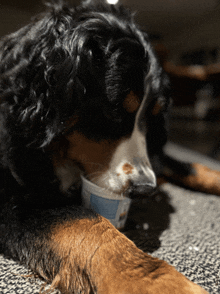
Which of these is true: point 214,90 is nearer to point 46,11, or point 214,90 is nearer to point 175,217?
point 175,217

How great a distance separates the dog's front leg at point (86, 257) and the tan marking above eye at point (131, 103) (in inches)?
16.4

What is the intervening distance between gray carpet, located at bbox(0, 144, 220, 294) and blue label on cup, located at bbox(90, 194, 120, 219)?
0.54 feet

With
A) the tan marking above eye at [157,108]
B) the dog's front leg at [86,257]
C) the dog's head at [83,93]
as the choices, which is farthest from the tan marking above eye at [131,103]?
the dog's front leg at [86,257]

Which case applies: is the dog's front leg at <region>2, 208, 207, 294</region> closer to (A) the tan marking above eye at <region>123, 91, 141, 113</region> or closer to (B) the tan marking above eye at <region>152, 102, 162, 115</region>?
(A) the tan marking above eye at <region>123, 91, 141, 113</region>

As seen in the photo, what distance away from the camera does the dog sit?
71 cm

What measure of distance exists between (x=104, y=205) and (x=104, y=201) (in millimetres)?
15

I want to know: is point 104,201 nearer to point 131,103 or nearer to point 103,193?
point 103,193

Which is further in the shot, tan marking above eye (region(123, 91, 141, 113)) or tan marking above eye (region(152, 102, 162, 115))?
tan marking above eye (region(152, 102, 162, 115))

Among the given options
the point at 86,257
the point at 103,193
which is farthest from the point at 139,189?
the point at 86,257

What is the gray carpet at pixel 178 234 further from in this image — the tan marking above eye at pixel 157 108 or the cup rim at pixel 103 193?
Result: the tan marking above eye at pixel 157 108

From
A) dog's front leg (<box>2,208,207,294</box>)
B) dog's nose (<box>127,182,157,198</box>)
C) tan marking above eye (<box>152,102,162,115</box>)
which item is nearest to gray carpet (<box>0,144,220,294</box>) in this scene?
dog's front leg (<box>2,208,207,294</box>)

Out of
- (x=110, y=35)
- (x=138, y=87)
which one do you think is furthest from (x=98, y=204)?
(x=110, y=35)

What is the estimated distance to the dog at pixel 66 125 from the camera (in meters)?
0.71

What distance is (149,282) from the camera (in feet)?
1.64
